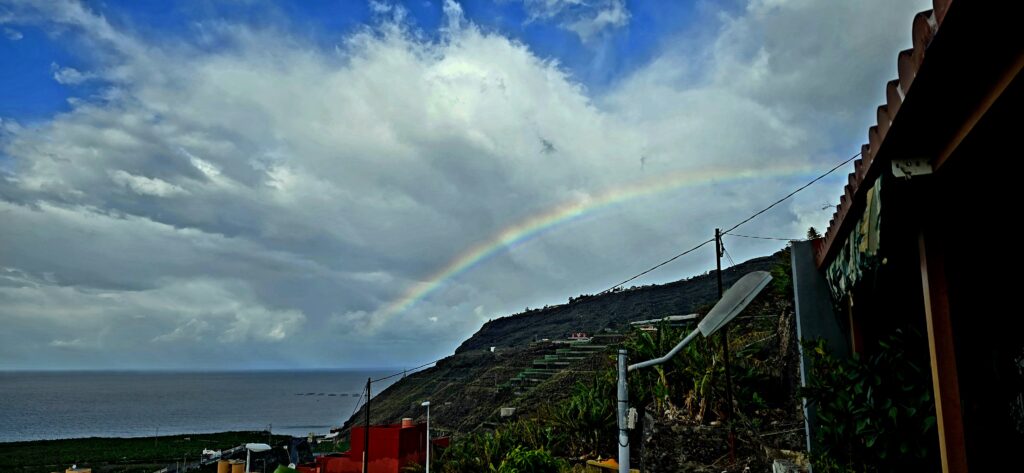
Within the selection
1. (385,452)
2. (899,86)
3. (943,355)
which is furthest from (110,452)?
(899,86)

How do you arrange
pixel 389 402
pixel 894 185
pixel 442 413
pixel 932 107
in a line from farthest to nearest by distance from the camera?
pixel 389 402 < pixel 442 413 < pixel 894 185 < pixel 932 107

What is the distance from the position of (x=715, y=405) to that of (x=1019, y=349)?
259 inches

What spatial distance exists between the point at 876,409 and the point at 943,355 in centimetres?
180

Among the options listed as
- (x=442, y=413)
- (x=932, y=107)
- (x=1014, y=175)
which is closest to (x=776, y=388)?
(x=1014, y=175)

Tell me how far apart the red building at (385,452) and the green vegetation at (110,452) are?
24.1 metres

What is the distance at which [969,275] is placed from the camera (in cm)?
438

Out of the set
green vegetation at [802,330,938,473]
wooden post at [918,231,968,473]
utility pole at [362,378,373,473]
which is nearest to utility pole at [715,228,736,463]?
green vegetation at [802,330,938,473]

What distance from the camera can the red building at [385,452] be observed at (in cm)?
1598

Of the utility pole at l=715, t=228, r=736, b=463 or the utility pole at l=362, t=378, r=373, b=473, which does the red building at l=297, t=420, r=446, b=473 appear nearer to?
the utility pole at l=362, t=378, r=373, b=473

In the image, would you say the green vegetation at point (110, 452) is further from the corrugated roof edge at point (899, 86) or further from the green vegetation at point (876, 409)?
the corrugated roof edge at point (899, 86)

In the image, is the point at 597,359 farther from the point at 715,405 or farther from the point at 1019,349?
the point at 1019,349

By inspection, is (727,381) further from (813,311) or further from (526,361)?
(526,361)

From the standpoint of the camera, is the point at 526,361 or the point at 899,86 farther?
the point at 526,361

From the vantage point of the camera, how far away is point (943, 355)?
3.54 meters
